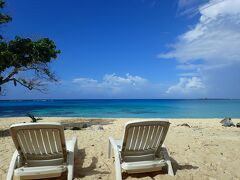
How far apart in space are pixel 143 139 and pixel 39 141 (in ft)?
5.88

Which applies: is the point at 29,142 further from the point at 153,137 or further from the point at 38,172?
the point at 153,137

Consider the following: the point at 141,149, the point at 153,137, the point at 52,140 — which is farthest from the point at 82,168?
the point at 153,137

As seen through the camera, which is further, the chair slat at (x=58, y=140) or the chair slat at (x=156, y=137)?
the chair slat at (x=156, y=137)

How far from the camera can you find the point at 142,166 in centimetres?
477

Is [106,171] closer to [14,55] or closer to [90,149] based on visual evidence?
[90,149]

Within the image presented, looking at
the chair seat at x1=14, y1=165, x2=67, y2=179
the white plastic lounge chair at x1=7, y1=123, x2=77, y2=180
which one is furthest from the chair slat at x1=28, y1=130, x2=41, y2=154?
the chair seat at x1=14, y1=165, x2=67, y2=179

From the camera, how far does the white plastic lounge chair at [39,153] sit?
14.7ft

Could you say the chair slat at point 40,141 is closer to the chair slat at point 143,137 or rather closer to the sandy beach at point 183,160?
the sandy beach at point 183,160

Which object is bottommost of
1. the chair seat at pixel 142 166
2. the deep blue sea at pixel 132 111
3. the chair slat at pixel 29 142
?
the deep blue sea at pixel 132 111

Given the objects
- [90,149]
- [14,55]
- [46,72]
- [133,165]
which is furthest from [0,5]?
[133,165]

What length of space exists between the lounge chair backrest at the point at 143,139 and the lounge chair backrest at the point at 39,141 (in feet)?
3.61

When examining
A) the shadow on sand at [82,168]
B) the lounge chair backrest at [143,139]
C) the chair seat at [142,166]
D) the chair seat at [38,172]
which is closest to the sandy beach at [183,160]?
the shadow on sand at [82,168]

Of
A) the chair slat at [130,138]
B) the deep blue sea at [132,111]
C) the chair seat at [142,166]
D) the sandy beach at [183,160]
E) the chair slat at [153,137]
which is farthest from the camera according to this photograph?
the deep blue sea at [132,111]

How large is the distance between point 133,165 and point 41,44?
9.88 m
